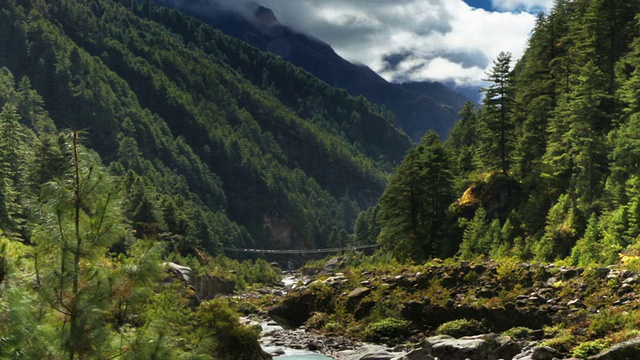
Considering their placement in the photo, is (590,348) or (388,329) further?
(388,329)

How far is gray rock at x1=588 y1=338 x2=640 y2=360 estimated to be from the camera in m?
15.6

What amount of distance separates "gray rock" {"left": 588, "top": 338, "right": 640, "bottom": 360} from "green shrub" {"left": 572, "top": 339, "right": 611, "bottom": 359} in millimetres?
1056

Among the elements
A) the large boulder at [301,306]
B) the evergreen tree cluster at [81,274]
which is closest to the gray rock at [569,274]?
the large boulder at [301,306]

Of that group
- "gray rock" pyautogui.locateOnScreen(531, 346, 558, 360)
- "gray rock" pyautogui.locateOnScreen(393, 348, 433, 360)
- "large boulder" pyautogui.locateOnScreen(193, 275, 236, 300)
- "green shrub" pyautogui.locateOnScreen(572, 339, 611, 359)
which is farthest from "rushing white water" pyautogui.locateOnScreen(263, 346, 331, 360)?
"large boulder" pyautogui.locateOnScreen(193, 275, 236, 300)

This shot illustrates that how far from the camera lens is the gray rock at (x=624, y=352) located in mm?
15599

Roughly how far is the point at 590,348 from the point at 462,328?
935 centimetres

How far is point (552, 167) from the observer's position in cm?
4344

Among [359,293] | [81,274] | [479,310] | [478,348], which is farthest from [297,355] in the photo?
[81,274]

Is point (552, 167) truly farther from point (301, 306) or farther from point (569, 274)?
point (301, 306)

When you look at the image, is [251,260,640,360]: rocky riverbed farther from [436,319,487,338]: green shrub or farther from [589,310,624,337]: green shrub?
[436,319,487,338]: green shrub

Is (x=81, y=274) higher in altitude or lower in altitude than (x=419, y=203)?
higher

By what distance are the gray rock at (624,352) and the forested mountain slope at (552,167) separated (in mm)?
11940

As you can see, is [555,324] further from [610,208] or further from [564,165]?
[564,165]

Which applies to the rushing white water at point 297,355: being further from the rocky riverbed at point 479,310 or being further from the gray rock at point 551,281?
the gray rock at point 551,281
